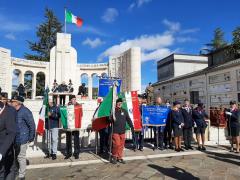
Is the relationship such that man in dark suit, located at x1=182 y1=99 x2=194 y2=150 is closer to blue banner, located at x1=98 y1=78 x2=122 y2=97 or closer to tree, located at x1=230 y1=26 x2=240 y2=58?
blue banner, located at x1=98 y1=78 x2=122 y2=97

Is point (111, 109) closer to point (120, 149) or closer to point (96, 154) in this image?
point (120, 149)

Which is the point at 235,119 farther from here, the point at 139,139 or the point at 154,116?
the point at 139,139

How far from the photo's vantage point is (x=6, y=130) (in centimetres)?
343

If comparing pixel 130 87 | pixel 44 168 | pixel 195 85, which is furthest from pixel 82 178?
pixel 195 85

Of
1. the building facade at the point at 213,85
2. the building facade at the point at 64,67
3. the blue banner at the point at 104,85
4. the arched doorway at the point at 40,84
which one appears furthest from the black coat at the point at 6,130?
the arched doorway at the point at 40,84

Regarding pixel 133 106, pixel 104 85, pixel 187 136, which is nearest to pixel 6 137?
pixel 133 106

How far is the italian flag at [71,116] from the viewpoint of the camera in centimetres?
805

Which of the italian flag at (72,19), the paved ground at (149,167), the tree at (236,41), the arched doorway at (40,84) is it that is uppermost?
the italian flag at (72,19)

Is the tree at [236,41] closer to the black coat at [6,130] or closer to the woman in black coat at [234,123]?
the woman in black coat at [234,123]

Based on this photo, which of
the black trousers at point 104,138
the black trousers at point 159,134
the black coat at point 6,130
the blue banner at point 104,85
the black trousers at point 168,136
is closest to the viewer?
the black coat at point 6,130

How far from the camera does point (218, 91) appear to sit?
28.4 m

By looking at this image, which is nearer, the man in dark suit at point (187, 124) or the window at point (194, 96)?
the man in dark suit at point (187, 124)

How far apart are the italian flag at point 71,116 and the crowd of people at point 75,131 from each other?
0.67 ft

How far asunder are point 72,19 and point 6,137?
1034 inches
